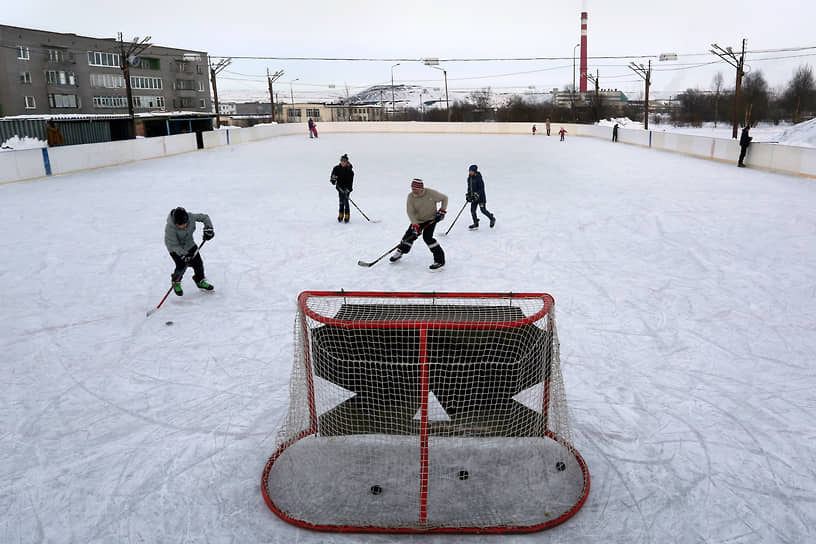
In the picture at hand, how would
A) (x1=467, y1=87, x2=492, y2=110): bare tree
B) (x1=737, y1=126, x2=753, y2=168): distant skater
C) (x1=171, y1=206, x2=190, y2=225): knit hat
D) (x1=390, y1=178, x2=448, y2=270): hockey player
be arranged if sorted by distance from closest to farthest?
(x1=171, y1=206, x2=190, y2=225): knit hat < (x1=390, y1=178, x2=448, y2=270): hockey player < (x1=737, y1=126, x2=753, y2=168): distant skater < (x1=467, y1=87, x2=492, y2=110): bare tree

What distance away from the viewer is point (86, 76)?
58.2 metres

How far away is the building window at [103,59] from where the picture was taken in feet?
192

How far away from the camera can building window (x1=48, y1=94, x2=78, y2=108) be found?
2143 inches

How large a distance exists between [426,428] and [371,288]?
423 cm

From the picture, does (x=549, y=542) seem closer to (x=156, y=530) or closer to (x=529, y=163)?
(x=156, y=530)

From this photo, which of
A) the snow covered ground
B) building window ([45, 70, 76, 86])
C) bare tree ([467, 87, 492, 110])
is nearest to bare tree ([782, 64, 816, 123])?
bare tree ([467, 87, 492, 110])

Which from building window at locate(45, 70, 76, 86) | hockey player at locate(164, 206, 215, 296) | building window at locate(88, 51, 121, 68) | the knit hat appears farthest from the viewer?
building window at locate(88, 51, 121, 68)

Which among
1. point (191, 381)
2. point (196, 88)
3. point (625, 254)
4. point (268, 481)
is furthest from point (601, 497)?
point (196, 88)

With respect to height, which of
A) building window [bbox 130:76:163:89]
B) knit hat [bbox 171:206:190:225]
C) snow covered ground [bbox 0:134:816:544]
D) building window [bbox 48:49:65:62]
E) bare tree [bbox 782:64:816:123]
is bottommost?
snow covered ground [bbox 0:134:816:544]

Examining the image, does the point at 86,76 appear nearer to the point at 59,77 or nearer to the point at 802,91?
the point at 59,77

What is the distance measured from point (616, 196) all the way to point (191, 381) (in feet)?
40.3

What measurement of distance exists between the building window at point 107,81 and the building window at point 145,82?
1.28m

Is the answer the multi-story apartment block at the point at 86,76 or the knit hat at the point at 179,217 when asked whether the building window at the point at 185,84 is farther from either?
the knit hat at the point at 179,217

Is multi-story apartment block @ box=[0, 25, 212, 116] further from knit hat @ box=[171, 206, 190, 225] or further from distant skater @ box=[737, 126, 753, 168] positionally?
knit hat @ box=[171, 206, 190, 225]
